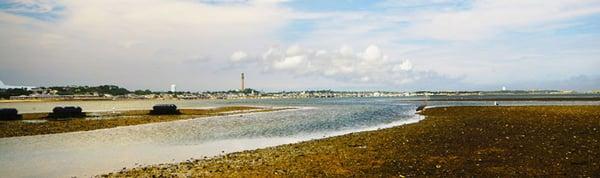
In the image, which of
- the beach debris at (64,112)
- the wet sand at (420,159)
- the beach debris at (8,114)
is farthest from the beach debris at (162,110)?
the wet sand at (420,159)

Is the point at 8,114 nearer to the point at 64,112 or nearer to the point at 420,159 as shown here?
the point at 64,112

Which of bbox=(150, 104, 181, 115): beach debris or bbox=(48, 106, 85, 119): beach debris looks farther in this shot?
bbox=(150, 104, 181, 115): beach debris

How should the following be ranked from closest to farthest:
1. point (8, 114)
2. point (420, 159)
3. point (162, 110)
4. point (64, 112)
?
point (420, 159)
point (8, 114)
point (64, 112)
point (162, 110)

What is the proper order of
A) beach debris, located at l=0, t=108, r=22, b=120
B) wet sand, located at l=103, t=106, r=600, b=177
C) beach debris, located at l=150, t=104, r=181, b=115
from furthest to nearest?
beach debris, located at l=150, t=104, r=181, b=115, beach debris, located at l=0, t=108, r=22, b=120, wet sand, located at l=103, t=106, r=600, b=177

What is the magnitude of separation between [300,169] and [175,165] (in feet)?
19.4

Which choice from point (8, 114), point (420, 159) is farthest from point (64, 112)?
point (420, 159)

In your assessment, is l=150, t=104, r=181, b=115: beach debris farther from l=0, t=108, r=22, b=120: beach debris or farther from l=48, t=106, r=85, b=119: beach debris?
l=0, t=108, r=22, b=120: beach debris

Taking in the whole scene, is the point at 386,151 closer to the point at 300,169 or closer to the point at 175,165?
the point at 300,169

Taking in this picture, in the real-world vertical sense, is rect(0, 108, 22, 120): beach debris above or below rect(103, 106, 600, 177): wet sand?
above

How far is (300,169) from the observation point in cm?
1841

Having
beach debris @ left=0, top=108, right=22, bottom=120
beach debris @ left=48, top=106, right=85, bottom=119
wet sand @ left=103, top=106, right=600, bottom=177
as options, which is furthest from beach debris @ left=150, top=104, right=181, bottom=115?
wet sand @ left=103, top=106, right=600, bottom=177

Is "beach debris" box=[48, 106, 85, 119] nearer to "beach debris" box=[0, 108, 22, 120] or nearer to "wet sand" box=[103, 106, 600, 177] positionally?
"beach debris" box=[0, 108, 22, 120]

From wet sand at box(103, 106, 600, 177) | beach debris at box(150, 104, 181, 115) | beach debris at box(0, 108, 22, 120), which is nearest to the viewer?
wet sand at box(103, 106, 600, 177)

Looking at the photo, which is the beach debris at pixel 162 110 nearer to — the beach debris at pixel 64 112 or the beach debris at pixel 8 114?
the beach debris at pixel 64 112
